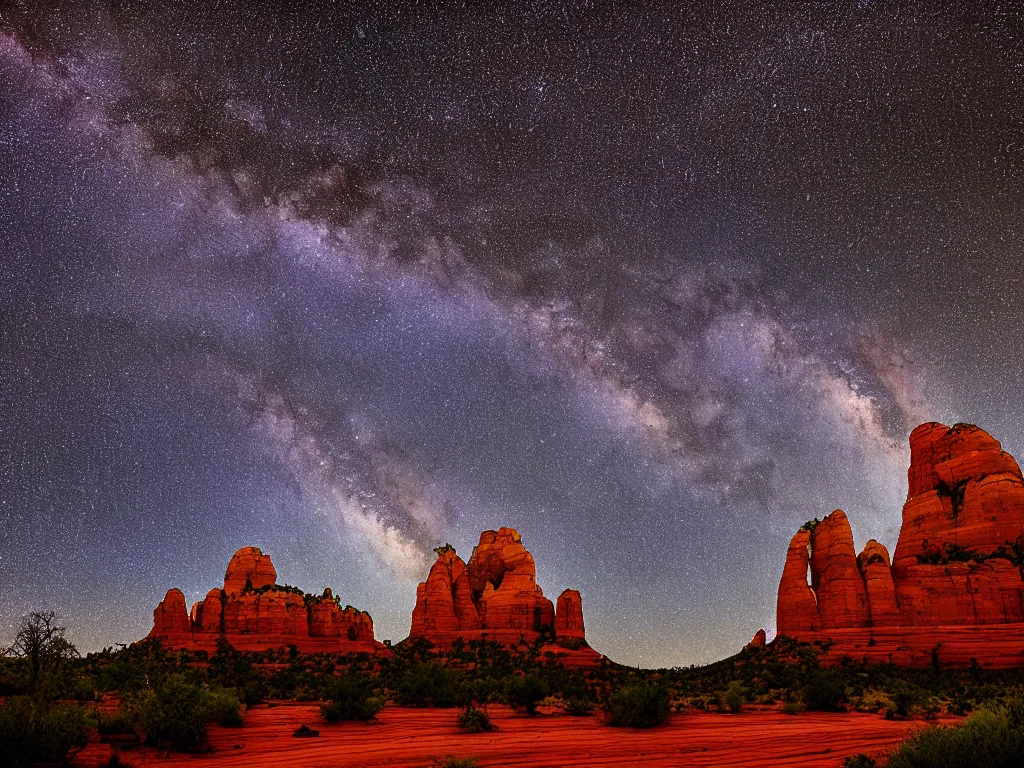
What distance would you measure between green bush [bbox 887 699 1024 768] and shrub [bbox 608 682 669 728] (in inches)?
467

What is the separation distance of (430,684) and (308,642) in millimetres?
39068

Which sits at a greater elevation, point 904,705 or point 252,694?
point 252,694

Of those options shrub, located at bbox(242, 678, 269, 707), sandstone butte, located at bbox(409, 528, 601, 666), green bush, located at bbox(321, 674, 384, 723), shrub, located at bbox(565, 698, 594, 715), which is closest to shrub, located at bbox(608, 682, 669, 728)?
shrub, located at bbox(565, 698, 594, 715)

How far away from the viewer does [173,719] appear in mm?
15727

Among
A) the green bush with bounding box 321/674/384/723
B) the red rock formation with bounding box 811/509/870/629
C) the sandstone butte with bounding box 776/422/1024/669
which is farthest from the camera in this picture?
the red rock formation with bounding box 811/509/870/629

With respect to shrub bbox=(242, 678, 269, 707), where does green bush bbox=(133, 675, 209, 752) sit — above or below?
above

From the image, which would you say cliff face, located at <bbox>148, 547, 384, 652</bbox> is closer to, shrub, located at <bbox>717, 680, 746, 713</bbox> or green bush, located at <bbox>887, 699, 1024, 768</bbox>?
shrub, located at <bbox>717, 680, 746, 713</bbox>

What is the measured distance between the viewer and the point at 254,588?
2670 inches

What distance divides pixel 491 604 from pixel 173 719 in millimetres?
55623

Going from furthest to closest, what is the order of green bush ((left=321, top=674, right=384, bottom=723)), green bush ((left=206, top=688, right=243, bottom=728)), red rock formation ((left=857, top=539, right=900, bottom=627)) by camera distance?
red rock formation ((left=857, top=539, right=900, bottom=627))
green bush ((left=321, top=674, right=384, bottom=723))
green bush ((left=206, top=688, right=243, bottom=728))

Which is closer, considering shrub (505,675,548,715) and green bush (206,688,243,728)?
green bush (206,688,243,728)

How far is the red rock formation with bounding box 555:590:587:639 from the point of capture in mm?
67125

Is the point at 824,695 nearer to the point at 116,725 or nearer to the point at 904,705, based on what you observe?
the point at 904,705

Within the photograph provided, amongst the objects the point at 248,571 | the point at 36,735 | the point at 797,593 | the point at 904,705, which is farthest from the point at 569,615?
the point at 36,735
